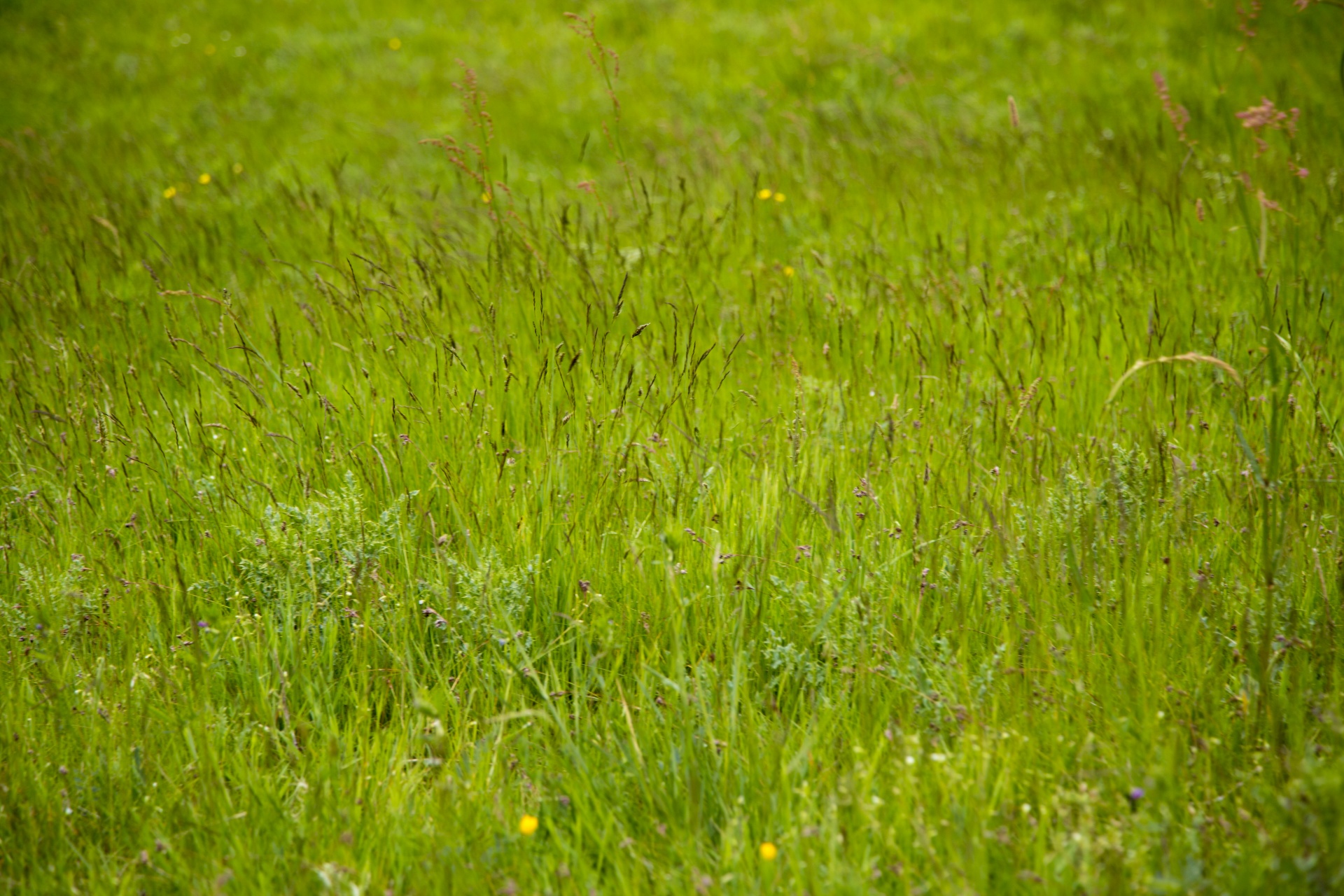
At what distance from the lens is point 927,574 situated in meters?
2.19

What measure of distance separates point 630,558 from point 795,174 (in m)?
3.96

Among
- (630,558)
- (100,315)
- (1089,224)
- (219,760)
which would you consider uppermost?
(1089,224)

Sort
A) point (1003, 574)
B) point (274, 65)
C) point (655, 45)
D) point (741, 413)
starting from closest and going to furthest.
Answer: point (1003, 574), point (741, 413), point (655, 45), point (274, 65)

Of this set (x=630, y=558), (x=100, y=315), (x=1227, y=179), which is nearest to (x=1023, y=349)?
(x=630, y=558)

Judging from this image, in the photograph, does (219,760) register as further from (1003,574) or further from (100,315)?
(100,315)

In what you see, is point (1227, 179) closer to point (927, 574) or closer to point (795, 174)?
point (795, 174)

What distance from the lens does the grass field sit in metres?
1.61

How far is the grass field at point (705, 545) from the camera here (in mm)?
1609

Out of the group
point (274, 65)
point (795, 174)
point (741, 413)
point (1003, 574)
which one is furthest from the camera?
point (274, 65)

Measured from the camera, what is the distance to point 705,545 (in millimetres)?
2312

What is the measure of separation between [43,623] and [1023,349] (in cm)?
333

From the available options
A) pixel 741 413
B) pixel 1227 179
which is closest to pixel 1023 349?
pixel 741 413

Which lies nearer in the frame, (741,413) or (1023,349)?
(741,413)

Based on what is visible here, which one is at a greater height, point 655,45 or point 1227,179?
point 655,45
